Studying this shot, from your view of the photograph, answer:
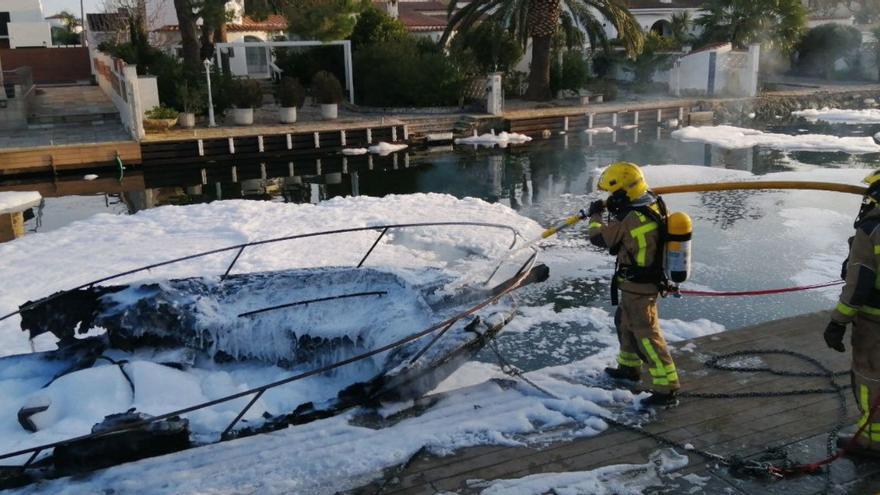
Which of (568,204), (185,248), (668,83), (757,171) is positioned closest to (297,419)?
(185,248)

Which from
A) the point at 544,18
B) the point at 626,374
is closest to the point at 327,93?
the point at 544,18

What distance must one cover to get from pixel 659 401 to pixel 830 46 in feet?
Answer: 129

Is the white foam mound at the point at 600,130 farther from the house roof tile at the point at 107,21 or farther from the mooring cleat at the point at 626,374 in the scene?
the mooring cleat at the point at 626,374

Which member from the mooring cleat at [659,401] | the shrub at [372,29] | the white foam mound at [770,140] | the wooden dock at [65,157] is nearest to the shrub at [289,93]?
the wooden dock at [65,157]

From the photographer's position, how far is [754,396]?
5516mm

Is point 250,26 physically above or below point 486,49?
above

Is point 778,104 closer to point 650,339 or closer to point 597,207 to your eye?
point 597,207

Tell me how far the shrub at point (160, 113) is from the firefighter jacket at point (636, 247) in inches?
747

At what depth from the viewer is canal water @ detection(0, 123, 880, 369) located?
9281 mm

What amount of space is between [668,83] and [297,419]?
98.8ft

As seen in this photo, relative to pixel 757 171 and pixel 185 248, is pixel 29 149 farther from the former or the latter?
pixel 757 171

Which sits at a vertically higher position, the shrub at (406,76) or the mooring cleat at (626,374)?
the shrub at (406,76)

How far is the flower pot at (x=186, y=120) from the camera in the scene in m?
22.5

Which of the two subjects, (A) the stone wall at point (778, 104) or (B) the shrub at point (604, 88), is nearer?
(A) the stone wall at point (778, 104)
